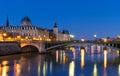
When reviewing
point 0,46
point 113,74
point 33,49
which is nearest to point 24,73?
point 113,74

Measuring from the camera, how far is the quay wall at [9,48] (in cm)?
6706

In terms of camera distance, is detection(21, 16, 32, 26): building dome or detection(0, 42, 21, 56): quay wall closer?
detection(0, 42, 21, 56): quay wall

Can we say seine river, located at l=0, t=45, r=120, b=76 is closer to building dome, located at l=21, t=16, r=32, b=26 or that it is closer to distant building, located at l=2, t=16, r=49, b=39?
distant building, located at l=2, t=16, r=49, b=39

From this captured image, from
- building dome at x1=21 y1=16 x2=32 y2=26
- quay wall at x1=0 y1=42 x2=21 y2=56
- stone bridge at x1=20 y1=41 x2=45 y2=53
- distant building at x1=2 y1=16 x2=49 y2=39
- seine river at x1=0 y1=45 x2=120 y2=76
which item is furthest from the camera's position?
building dome at x1=21 y1=16 x2=32 y2=26

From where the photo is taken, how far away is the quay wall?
6706 centimetres

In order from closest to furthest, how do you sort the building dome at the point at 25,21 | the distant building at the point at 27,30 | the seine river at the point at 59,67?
the seine river at the point at 59,67 < the distant building at the point at 27,30 < the building dome at the point at 25,21

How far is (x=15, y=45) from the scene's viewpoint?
248ft

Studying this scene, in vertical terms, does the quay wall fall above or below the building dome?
below

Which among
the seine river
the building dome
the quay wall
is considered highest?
the building dome

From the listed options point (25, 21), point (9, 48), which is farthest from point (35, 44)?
point (25, 21)

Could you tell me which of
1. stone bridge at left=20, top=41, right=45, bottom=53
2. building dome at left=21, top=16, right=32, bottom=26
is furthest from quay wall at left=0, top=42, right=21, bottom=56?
building dome at left=21, top=16, right=32, bottom=26

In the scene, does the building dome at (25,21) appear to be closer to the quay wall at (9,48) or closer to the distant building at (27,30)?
the distant building at (27,30)

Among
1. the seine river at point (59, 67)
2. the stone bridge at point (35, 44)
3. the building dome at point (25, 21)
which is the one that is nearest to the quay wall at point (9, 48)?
the stone bridge at point (35, 44)

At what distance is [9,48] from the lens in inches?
2840
